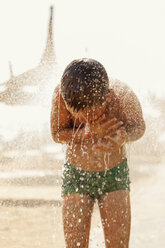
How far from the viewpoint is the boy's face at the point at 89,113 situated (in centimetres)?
178

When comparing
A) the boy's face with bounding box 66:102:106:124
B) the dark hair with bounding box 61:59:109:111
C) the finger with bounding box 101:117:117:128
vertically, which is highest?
the dark hair with bounding box 61:59:109:111

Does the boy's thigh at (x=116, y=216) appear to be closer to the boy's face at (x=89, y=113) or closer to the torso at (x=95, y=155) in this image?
the torso at (x=95, y=155)

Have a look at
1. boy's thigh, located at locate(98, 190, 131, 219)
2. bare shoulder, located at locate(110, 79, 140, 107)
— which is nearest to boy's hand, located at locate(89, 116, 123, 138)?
bare shoulder, located at locate(110, 79, 140, 107)

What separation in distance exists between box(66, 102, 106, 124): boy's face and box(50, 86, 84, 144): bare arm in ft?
0.33

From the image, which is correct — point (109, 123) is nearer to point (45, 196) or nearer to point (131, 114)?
point (131, 114)

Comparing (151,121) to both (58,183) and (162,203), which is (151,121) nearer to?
(58,183)

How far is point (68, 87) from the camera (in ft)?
5.73

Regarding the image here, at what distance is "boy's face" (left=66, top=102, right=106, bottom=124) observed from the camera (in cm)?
178

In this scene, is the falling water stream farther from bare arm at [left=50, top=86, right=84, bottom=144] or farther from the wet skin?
bare arm at [left=50, top=86, right=84, bottom=144]

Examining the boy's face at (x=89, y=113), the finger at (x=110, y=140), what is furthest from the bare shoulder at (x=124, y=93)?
the finger at (x=110, y=140)

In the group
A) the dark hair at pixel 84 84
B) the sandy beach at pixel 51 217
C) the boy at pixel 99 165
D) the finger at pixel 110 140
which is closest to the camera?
the dark hair at pixel 84 84

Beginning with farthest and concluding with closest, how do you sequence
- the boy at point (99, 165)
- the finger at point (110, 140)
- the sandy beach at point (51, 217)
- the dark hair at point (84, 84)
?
the sandy beach at point (51, 217), the boy at point (99, 165), the finger at point (110, 140), the dark hair at point (84, 84)

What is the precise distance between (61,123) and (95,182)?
0.38 m

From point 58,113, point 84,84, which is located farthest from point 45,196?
point 84,84
